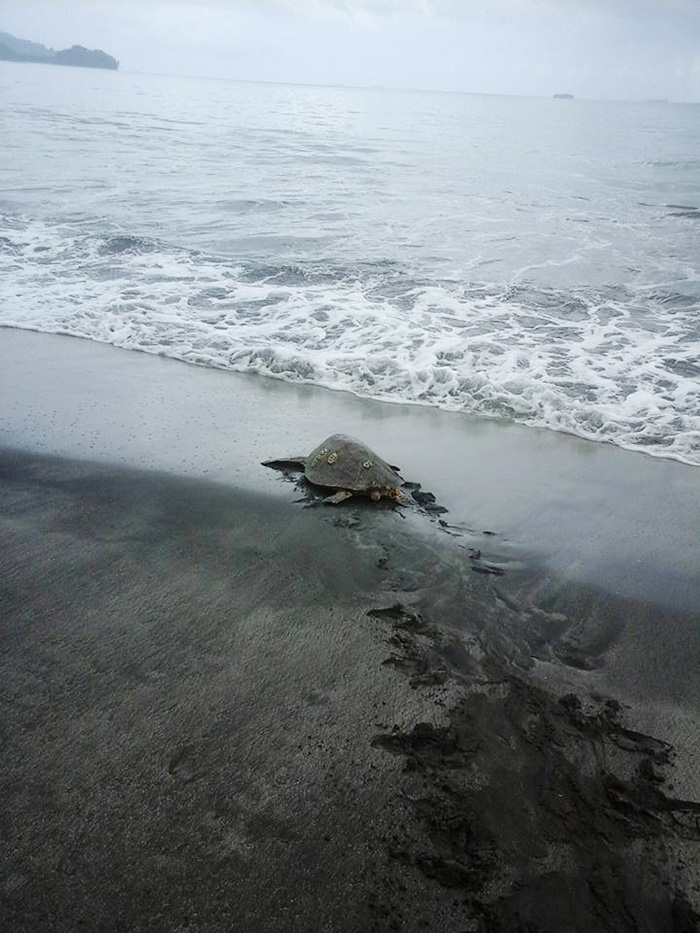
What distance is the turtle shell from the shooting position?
461 cm

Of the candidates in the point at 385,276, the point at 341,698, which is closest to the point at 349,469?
the point at 341,698

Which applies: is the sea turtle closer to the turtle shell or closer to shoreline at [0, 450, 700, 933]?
the turtle shell

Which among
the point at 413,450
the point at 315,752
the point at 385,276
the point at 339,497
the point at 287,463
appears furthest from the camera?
the point at 385,276

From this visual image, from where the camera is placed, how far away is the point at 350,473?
4648 mm

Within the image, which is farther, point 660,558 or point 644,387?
point 644,387

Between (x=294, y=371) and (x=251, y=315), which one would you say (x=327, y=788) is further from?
(x=251, y=315)

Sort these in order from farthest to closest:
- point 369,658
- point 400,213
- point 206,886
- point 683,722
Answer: point 400,213
point 369,658
point 683,722
point 206,886

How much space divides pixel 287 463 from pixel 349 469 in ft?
2.22

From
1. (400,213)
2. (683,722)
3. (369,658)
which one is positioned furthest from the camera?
(400,213)

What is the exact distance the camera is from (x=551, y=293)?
35.0 feet

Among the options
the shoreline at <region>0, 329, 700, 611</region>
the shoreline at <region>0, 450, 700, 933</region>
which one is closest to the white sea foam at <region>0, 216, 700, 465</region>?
the shoreline at <region>0, 329, 700, 611</region>

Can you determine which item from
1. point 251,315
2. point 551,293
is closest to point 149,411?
point 251,315

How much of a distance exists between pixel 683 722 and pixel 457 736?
44.1 inches

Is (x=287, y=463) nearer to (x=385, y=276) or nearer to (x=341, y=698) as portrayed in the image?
(x=341, y=698)
